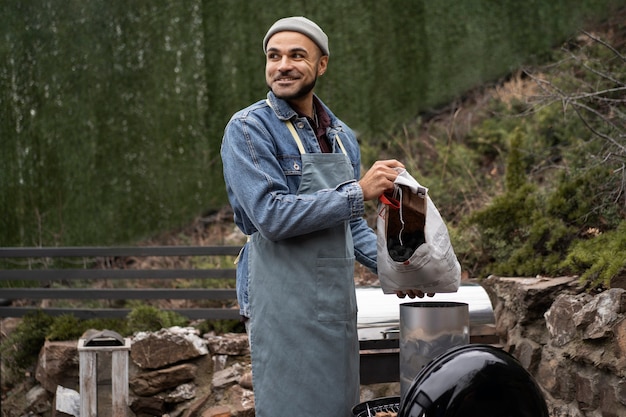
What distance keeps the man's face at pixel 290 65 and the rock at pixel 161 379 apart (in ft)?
9.57

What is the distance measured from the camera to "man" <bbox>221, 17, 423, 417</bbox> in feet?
7.39

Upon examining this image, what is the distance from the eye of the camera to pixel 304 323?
92.4 inches

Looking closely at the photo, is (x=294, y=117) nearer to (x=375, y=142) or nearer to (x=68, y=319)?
(x=68, y=319)

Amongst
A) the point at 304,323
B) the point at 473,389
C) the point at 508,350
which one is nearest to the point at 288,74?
the point at 304,323

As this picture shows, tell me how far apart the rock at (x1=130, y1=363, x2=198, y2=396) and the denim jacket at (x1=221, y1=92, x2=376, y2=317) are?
2536mm

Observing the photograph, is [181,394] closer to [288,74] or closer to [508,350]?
[508,350]

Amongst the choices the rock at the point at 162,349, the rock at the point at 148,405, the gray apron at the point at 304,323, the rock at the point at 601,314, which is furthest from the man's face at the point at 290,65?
the rock at the point at 148,405

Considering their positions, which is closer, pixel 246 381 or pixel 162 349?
pixel 246 381

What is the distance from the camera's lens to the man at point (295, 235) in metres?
2.25

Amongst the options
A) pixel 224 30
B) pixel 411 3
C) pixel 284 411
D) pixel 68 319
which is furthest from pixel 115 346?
pixel 411 3

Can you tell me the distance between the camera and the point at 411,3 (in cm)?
822

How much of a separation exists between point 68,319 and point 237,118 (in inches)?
144

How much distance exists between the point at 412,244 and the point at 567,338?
143 cm

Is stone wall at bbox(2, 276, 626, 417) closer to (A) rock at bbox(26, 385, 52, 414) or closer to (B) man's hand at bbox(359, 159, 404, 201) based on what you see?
(A) rock at bbox(26, 385, 52, 414)
